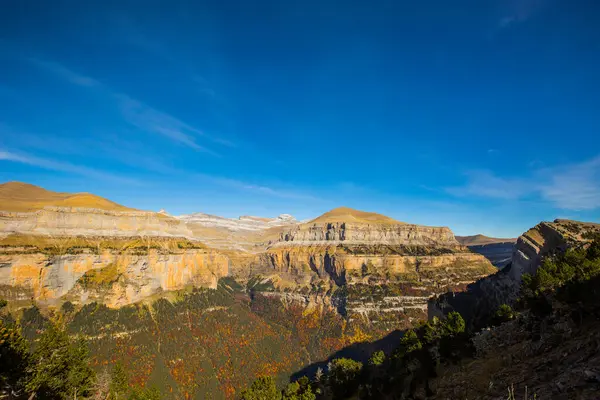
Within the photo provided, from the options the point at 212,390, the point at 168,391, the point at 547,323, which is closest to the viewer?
the point at 547,323

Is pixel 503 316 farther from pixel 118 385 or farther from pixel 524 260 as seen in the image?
pixel 118 385

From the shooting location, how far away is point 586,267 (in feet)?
151

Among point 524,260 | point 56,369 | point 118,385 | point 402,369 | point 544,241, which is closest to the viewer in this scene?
point 56,369

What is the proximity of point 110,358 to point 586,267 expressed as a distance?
20085 centimetres

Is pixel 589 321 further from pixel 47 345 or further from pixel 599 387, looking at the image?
pixel 47 345

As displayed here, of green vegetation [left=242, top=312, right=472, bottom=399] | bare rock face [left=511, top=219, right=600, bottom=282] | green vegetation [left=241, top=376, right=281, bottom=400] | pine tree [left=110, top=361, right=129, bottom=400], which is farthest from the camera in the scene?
bare rock face [left=511, top=219, right=600, bottom=282]

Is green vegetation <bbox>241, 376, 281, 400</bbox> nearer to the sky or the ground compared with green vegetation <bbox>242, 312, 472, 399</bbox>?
nearer to the ground

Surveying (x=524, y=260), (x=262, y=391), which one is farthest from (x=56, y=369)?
(x=524, y=260)

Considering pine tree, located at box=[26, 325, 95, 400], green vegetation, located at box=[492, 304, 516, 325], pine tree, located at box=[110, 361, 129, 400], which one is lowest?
pine tree, located at box=[110, 361, 129, 400]

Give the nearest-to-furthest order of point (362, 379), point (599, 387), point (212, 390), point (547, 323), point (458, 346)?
1. point (599, 387)
2. point (547, 323)
3. point (458, 346)
4. point (362, 379)
5. point (212, 390)

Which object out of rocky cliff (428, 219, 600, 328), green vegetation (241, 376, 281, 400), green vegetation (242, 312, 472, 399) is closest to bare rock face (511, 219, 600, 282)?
rocky cliff (428, 219, 600, 328)

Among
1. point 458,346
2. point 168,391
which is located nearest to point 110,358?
point 168,391

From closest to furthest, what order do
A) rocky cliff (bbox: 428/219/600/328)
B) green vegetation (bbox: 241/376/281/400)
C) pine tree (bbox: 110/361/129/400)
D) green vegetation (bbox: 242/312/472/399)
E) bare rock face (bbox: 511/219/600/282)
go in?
green vegetation (bbox: 242/312/472/399) < pine tree (bbox: 110/361/129/400) < green vegetation (bbox: 241/376/281/400) < bare rock face (bbox: 511/219/600/282) < rocky cliff (bbox: 428/219/600/328)

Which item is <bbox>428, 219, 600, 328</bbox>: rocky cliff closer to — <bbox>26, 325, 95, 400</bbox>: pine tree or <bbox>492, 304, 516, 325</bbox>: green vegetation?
<bbox>492, 304, 516, 325</bbox>: green vegetation
